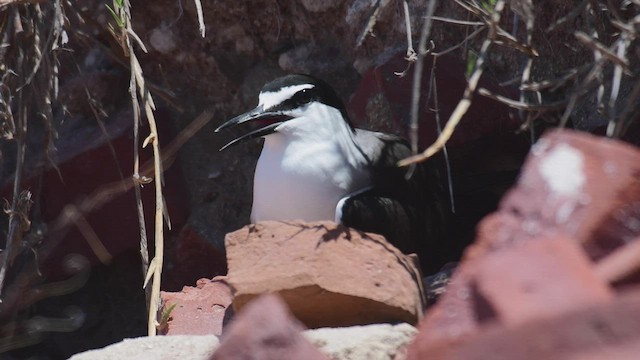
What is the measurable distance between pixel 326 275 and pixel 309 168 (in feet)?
3.46

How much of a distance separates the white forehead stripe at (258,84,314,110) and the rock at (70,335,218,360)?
119 centimetres

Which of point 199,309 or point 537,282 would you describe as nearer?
point 537,282

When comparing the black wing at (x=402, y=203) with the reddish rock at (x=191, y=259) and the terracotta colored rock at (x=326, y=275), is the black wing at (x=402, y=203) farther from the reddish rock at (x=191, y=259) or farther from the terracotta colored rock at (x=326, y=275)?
the terracotta colored rock at (x=326, y=275)

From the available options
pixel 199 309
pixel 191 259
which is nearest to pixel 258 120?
pixel 191 259

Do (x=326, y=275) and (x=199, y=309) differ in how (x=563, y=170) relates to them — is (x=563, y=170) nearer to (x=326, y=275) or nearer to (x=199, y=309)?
(x=326, y=275)

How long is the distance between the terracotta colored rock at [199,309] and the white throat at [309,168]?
346 mm

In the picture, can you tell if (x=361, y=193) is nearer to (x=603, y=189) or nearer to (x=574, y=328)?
(x=603, y=189)

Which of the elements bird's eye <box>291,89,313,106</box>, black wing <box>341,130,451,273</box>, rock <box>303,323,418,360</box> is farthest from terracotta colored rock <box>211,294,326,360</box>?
bird's eye <box>291,89,313,106</box>

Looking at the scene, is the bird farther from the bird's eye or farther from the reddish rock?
the reddish rock

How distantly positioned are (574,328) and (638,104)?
1.47 meters

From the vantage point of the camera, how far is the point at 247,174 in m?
3.35

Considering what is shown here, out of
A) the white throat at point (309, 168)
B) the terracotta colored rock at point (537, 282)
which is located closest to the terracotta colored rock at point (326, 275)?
the terracotta colored rock at point (537, 282)

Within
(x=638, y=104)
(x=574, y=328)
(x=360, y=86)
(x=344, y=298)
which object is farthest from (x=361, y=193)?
(x=574, y=328)

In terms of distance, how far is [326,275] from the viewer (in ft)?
5.90
